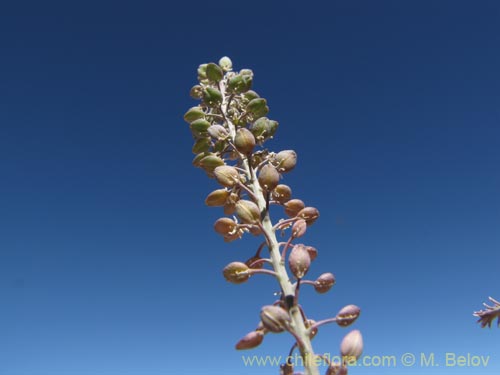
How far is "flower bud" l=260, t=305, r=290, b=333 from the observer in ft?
8.16

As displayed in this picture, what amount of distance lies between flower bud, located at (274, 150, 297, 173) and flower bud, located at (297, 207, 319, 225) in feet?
1.43

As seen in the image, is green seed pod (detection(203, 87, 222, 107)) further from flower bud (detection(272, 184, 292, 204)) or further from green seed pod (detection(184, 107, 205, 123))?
flower bud (detection(272, 184, 292, 204))

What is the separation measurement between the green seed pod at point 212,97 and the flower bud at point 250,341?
8.04 ft

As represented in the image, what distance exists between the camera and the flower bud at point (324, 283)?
9.87ft

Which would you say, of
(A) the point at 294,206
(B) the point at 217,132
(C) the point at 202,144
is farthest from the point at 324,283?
(C) the point at 202,144

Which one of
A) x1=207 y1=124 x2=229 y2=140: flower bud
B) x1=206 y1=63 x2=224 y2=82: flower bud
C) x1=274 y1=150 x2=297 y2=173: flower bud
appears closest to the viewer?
x1=274 y1=150 x2=297 y2=173: flower bud

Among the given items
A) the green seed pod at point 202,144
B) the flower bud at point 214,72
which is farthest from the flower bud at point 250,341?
the flower bud at point 214,72

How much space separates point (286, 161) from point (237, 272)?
3.81 ft

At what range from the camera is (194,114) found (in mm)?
4438

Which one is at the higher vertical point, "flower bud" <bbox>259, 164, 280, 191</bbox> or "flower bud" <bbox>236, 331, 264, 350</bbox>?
"flower bud" <bbox>259, 164, 280, 191</bbox>

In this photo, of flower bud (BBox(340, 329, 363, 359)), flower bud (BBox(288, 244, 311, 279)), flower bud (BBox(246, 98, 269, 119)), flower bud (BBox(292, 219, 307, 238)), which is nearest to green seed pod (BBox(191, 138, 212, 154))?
Result: flower bud (BBox(246, 98, 269, 119))

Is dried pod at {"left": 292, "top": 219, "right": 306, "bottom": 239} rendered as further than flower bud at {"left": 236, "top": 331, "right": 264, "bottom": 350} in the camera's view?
Yes

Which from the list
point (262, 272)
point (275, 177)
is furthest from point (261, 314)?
point (275, 177)

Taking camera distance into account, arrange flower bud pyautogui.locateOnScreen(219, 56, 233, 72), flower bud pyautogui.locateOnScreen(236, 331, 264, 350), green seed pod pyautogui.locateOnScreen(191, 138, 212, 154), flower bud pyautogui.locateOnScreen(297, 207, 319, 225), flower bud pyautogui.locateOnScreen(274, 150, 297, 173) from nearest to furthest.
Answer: flower bud pyautogui.locateOnScreen(236, 331, 264, 350)
flower bud pyautogui.locateOnScreen(297, 207, 319, 225)
flower bud pyautogui.locateOnScreen(274, 150, 297, 173)
green seed pod pyautogui.locateOnScreen(191, 138, 212, 154)
flower bud pyautogui.locateOnScreen(219, 56, 233, 72)
